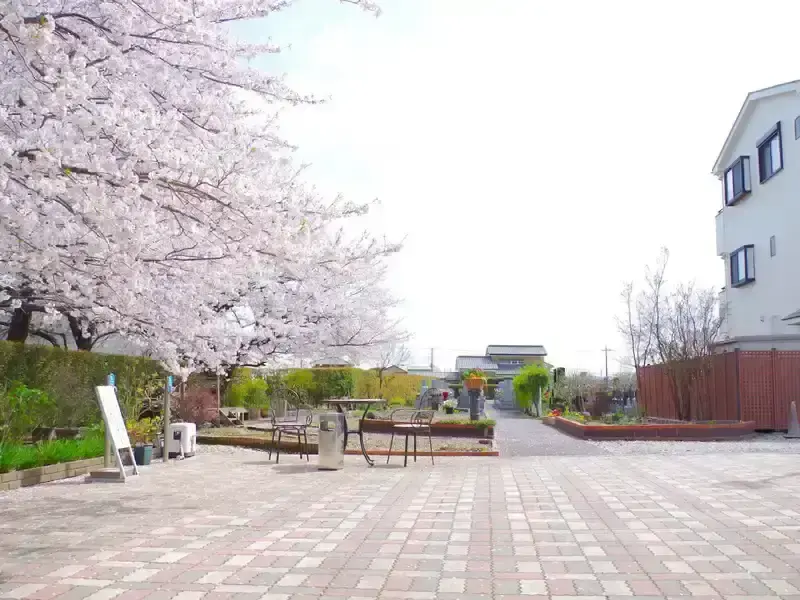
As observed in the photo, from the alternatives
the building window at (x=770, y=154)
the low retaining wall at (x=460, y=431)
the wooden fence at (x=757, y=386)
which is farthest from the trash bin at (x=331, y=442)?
the building window at (x=770, y=154)

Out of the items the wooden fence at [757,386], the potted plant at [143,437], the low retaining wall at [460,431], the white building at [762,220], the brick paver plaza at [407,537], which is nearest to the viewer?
the brick paver plaza at [407,537]

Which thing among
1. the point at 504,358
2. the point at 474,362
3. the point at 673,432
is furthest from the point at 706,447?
the point at 474,362

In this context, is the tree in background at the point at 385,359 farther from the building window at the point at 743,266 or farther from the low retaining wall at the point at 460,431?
the building window at the point at 743,266

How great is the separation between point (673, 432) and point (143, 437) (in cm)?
1009

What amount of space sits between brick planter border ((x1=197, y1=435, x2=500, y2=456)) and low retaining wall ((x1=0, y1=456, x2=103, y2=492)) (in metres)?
3.81

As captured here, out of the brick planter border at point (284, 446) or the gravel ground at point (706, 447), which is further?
the gravel ground at point (706, 447)

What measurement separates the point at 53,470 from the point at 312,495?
3473mm

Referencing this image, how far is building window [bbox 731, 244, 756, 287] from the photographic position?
24.2 meters

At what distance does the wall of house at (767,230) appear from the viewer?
70.0ft

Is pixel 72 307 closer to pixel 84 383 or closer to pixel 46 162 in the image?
pixel 84 383

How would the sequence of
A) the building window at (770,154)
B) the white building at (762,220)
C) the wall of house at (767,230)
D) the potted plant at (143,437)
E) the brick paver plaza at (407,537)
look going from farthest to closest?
the building window at (770,154) → the wall of house at (767,230) → the white building at (762,220) → the potted plant at (143,437) → the brick paver plaza at (407,537)

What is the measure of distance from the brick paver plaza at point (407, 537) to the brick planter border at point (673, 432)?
5.87 meters

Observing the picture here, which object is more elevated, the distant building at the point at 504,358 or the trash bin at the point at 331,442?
the distant building at the point at 504,358

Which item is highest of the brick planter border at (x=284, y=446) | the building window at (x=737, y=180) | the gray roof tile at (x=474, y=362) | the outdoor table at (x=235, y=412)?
the building window at (x=737, y=180)
